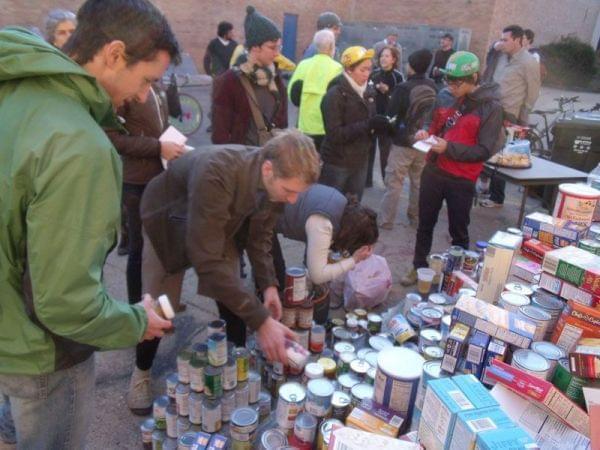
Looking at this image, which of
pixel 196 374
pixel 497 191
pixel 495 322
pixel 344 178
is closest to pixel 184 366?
pixel 196 374

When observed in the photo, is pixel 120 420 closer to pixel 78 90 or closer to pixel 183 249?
pixel 183 249

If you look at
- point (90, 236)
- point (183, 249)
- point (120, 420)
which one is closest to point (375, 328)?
point (183, 249)

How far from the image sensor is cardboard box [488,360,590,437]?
1.31 meters

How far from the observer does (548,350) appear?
1523 mm

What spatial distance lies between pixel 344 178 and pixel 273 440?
2.73 meters

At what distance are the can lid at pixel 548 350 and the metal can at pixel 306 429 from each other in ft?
2.56

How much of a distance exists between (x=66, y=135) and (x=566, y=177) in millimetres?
4214

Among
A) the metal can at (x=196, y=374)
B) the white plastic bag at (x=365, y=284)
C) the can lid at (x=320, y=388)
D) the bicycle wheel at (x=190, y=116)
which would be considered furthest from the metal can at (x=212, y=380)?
the bicycle wheel at (x=190, y=116)

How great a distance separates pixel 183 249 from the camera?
7.13ft

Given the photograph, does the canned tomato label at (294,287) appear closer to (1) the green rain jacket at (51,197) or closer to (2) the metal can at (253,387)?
(2) the metal can at (253,387)

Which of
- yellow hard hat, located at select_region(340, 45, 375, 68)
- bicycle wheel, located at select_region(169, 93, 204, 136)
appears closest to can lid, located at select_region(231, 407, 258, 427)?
yellow hard hat, located at select_region(340, 45, 375, 68)

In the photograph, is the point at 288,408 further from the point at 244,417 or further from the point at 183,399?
the point at 183,399

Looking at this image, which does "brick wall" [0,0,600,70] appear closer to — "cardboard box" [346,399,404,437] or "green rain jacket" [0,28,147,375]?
"green rain jacket" [0,28,147,375]

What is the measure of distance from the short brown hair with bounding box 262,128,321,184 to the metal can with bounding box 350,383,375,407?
82cm
